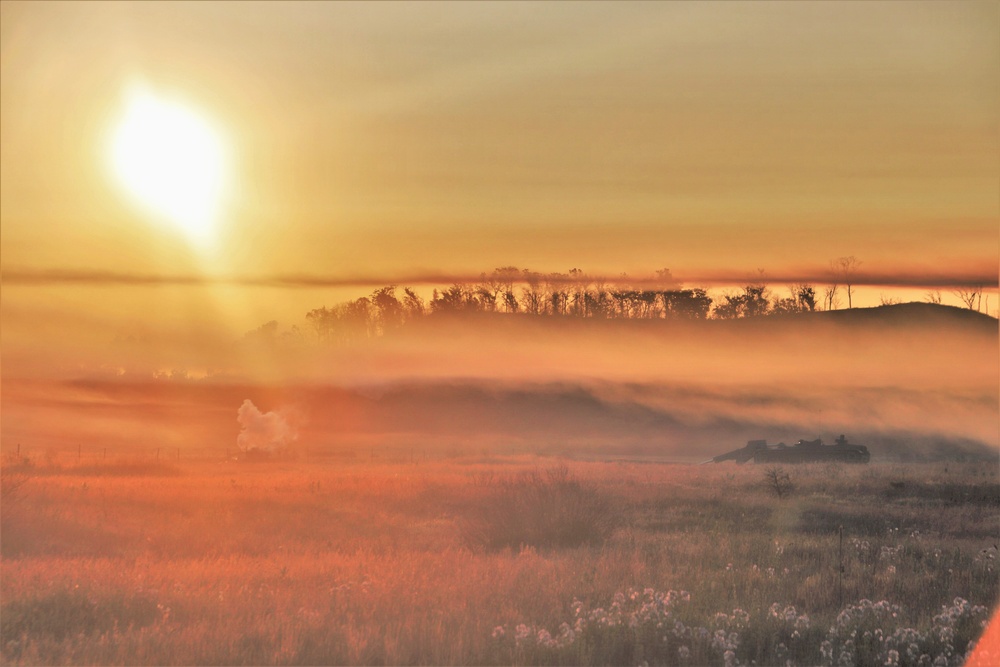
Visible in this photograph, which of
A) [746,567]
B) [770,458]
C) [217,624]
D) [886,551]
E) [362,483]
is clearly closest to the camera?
[217,624]

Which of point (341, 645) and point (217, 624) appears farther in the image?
point (217, 624)

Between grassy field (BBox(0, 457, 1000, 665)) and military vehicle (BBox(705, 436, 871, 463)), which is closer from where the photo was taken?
grassy field (BBox(0, 457, 1000, 665))

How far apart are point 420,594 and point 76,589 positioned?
4.84 meters

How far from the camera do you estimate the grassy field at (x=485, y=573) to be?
10961mm

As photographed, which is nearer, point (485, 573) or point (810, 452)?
point (485, 573)

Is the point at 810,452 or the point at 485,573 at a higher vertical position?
the point at 485,573

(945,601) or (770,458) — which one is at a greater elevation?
(945,601)

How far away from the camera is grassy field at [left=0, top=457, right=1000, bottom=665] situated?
10961 millimetres

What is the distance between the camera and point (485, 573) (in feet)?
48.3

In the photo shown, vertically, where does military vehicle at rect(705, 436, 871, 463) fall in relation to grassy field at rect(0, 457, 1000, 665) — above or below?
below

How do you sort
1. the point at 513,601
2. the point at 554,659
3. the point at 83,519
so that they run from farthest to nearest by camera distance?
the point at 83,519 → the point at 513,601 → the point at 554,659

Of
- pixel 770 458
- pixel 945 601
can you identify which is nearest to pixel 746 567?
pixel 945 601

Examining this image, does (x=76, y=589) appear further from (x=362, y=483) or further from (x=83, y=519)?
(x=362, y=483)

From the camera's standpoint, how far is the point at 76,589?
13.3 metres
